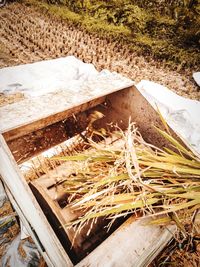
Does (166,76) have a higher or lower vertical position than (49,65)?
lower

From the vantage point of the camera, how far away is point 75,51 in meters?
4.51

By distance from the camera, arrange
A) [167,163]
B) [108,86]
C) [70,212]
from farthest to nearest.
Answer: [108,86] < [70,212] < [167,163]

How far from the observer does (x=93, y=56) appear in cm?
439

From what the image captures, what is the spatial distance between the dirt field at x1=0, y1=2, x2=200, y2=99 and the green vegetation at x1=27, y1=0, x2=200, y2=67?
0.53m

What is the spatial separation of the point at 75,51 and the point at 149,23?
2.72 m

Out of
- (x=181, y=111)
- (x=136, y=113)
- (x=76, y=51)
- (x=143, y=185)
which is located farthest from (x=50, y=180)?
(x=76, y=51)

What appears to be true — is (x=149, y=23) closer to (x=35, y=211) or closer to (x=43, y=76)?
(x=43, y=76)

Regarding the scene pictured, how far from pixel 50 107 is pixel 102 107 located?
77 cm

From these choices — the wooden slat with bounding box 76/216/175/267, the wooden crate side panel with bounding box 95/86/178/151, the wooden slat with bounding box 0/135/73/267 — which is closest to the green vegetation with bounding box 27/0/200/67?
the wooden crate side panel with bounding box 95/86/178/151

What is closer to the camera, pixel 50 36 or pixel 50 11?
pixel 50 36

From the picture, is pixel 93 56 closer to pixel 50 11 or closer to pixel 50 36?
pixel 50 36

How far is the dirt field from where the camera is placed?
4000mm

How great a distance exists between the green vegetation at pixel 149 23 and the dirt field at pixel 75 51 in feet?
1.72

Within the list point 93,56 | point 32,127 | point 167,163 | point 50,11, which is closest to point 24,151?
point 32,127
